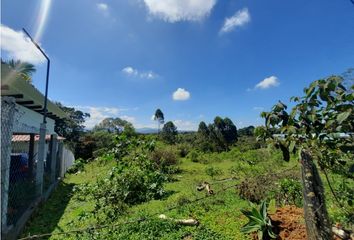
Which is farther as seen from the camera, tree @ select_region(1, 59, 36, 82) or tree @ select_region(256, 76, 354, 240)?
tree @ select_region(1, 59, 36, 82)

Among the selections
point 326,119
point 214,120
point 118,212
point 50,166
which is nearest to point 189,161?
point 50,166

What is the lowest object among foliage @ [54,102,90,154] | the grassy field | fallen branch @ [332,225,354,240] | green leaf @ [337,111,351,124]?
the grassy field

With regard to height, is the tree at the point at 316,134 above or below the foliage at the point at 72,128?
below

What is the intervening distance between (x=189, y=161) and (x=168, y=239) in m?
15.0

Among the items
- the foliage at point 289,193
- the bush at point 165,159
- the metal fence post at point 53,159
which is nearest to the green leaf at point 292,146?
the foliage at point 289,193

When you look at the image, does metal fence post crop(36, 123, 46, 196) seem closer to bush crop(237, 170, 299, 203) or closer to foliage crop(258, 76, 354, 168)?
bush crop(237, 170, 299, 203)

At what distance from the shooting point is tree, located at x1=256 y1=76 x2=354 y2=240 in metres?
2.27

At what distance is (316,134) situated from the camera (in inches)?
99.1

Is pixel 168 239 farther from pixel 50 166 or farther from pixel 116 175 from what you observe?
pixel 50 166

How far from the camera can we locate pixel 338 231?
13.1ft

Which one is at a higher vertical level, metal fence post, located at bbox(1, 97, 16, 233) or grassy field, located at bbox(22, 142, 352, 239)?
metal fence post, located at bbox(1, 97, 16, 233)

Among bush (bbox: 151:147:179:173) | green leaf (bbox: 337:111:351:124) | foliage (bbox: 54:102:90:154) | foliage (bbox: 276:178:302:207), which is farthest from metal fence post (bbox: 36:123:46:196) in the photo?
foliage (bbox: 54:102:90:154)

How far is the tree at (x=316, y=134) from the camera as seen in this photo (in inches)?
89.3

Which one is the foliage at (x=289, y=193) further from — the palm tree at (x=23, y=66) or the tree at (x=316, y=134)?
the palm tree at (x=23, y=66)
